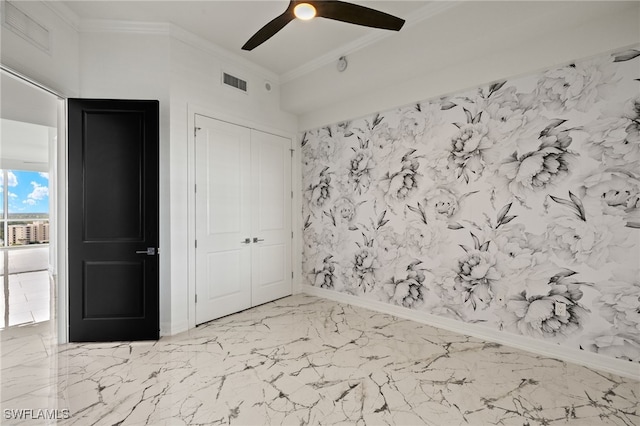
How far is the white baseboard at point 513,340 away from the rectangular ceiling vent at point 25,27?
13.1 ft

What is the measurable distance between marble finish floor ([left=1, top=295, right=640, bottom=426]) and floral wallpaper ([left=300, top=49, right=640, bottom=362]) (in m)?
0.45

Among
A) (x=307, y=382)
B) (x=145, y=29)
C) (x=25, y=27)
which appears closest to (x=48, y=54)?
(x=25, y=27)

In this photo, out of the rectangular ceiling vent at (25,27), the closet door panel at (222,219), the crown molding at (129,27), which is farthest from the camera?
the closet door panel at (222,219)

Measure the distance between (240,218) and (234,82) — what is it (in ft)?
5.47

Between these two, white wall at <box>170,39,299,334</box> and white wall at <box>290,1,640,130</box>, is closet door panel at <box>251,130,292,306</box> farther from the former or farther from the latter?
white wall at <box>290,1,640,130</box>

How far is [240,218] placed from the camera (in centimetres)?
383

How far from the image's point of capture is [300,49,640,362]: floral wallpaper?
2342 mm

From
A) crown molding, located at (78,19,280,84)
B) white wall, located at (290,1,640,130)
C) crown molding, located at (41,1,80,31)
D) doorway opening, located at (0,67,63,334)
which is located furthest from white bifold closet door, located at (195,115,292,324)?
doorway opening, located at (0,67,63,334)

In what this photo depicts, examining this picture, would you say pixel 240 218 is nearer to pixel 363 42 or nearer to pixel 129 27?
pixel 129 27

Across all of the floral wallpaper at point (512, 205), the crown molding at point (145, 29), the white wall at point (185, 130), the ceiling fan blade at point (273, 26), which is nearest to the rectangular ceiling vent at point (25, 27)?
the crown molding at point (145, 29)

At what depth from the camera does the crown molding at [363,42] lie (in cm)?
278

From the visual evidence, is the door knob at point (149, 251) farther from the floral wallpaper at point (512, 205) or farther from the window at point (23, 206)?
the window at point (23, 206)

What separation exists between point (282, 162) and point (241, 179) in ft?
2.51

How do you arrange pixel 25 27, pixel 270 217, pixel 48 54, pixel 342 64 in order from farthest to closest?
pixel 270 217 → pixel 342 64 → pixel 48 54 → pixel 25 27
